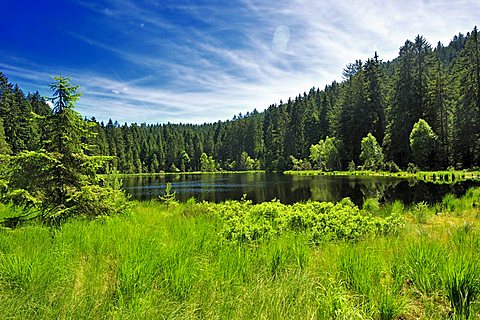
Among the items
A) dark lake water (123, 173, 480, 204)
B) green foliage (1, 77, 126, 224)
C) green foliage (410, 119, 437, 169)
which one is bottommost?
dark lake water (123, 173, 480, 204)

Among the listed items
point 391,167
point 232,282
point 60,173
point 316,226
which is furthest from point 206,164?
point 232,282

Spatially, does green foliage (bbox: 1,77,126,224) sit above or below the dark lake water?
above

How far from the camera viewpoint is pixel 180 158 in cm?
12575

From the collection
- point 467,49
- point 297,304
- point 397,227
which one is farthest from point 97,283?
point 467,49

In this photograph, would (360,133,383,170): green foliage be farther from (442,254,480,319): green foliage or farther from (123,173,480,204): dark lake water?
(442,254,480,319): green foliage

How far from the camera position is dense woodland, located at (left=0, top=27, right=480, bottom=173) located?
46.8 metres

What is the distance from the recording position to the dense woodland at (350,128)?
46812 millimetres

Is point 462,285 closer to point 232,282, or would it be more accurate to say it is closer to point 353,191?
point 232,282

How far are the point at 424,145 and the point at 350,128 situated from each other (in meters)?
26.2

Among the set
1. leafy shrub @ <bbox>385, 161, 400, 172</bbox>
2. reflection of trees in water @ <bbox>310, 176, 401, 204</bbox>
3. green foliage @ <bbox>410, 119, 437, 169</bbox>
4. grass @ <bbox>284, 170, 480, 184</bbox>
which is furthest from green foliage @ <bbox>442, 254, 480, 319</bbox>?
leafy shrub @ <bbox>385, 161, 400, 172</bbox>

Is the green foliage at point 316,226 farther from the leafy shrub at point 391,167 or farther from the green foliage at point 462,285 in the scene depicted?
the leafy shrub at point 391,167

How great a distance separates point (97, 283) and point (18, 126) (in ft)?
219

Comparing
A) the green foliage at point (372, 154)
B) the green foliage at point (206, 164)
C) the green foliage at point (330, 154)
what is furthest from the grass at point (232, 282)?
the green foliage at point (206, 164)

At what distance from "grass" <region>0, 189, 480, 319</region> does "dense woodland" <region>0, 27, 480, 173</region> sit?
13.4ft
